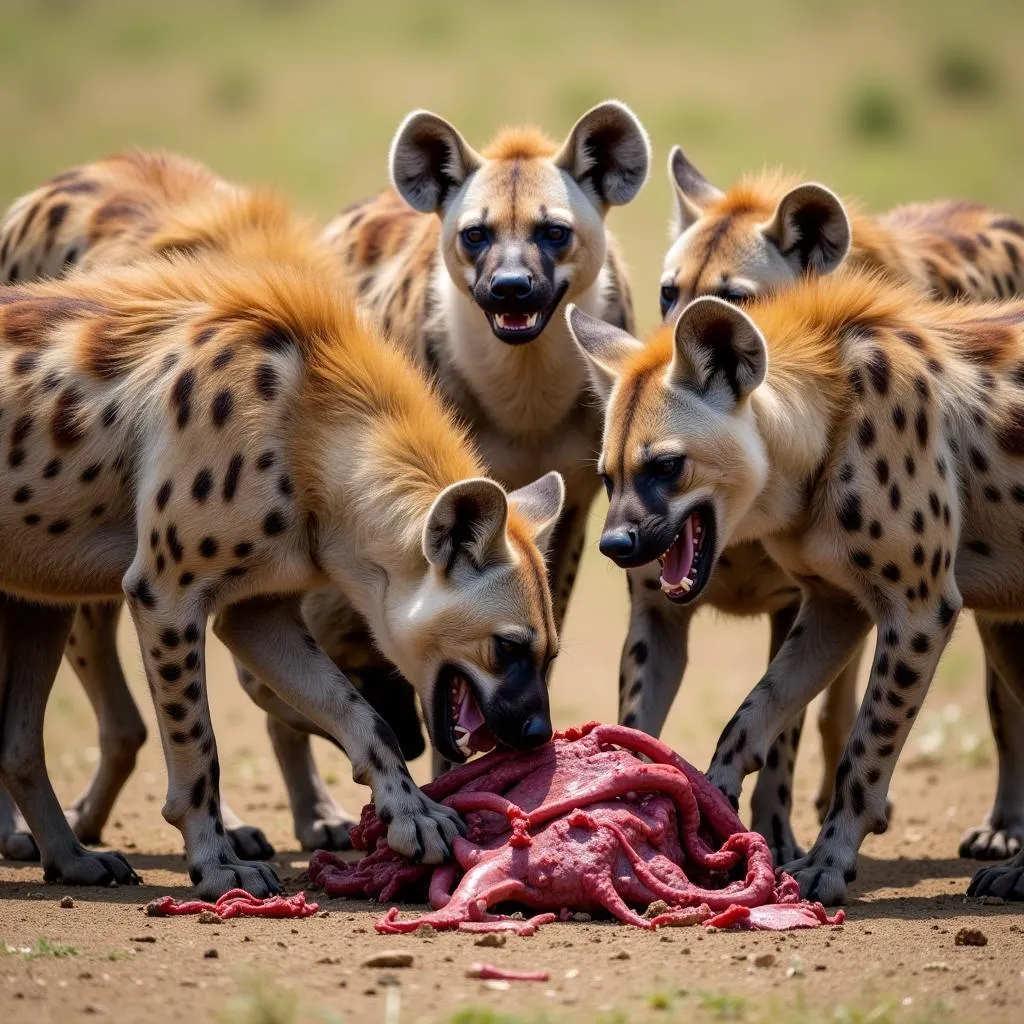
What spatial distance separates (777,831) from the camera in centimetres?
907

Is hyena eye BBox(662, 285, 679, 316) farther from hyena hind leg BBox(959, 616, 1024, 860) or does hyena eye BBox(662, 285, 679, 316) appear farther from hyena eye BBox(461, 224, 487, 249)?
hyena hind leg BBox(959, 616, 1024, 860)

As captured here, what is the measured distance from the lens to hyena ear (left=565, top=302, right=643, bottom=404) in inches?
315

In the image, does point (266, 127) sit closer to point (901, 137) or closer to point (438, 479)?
point (901, 137)

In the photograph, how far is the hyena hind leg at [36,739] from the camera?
8125mm

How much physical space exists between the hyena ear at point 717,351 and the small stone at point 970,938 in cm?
213

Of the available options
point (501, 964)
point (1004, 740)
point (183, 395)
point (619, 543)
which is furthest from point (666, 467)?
point (1004, 740)

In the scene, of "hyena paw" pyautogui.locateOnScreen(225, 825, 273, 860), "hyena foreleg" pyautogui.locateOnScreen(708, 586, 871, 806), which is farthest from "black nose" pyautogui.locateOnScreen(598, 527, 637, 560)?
"hyena paw" pyautogui.locateOnScreen(225, 825, 273, 860)

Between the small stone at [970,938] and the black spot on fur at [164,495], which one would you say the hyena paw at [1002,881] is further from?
the black spot on fur at [164,495]

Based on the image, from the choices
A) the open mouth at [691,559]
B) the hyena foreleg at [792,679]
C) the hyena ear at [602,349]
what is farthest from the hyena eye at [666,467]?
the hyena foreleg at [792,679]

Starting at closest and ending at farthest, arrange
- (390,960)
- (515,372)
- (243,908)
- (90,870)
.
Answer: (390,960) → (243,908) → (90,870) → (515,372)

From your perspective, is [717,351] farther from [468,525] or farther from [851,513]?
[468,525]

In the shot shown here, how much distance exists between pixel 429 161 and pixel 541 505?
9.59 feet

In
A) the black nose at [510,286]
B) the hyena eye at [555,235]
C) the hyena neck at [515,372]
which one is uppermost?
the hyena eye at [555,235]

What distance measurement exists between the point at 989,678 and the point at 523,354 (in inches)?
111
